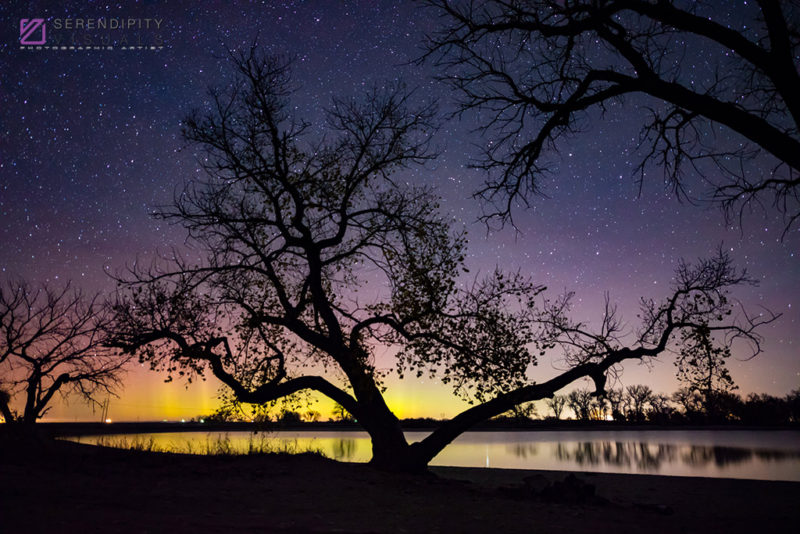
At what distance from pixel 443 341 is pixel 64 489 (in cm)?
981

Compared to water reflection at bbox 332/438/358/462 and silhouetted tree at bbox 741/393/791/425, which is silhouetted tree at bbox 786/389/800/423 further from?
water reflection at bbox 332/438/358/462

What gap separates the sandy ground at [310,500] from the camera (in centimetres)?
819

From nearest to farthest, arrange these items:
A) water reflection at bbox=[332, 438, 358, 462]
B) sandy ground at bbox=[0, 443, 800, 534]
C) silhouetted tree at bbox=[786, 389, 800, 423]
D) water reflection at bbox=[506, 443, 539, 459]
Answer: sandy ground at bbox=[0, 443, 800, 534] → water reflection at bbox=[332, 438, 358, 462] → water reflection at bbox=[506, 443, 539, 459] → silhouetted tree at bbox=[786, 389, 800, 423]

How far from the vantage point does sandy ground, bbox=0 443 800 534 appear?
819cm

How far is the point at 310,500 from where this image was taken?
10.8 m

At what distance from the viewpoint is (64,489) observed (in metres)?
10.0

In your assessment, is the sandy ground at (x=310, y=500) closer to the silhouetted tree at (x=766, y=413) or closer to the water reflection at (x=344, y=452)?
the water reflection at (x=344, y=452)

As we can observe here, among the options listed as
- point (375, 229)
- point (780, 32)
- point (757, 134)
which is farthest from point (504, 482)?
point (780, 32)

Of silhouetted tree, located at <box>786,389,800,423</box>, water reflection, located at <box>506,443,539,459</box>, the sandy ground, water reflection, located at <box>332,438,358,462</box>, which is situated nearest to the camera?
the sandy ground

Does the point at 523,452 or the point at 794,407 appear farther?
the point at 794,407

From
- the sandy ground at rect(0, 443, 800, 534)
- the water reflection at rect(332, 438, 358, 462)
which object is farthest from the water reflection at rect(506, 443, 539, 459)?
the sandy ground at rect(0, 443, 800, 534)

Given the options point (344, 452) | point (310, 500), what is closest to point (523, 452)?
point (344, 452)

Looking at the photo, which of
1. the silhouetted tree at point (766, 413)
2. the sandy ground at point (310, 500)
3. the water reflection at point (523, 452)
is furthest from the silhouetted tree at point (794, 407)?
the sandy ground at point (310, 500)

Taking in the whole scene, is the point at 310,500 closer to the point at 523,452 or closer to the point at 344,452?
the point at 344,452
